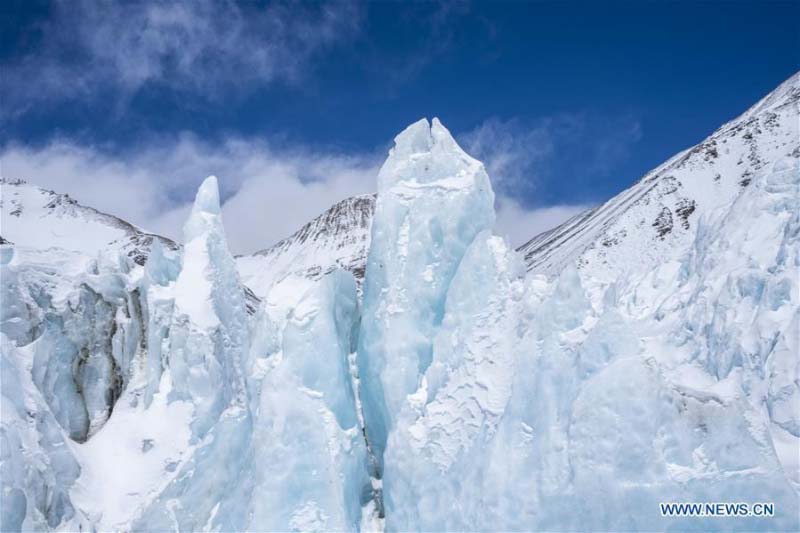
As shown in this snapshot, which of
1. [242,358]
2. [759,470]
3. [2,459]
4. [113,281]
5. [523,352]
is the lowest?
[759,470]

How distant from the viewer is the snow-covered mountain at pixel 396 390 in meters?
11.4

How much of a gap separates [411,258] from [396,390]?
308 centimetres

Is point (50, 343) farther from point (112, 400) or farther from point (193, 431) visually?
point (193, 431)

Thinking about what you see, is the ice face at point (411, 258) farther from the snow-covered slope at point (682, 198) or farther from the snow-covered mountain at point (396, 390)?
the snow-covered slope at point (682, 198)

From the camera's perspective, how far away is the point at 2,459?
1254cm

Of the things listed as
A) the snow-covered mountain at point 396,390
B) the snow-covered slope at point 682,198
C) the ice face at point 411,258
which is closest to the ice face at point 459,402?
the snow-covered mountain at point 396,390

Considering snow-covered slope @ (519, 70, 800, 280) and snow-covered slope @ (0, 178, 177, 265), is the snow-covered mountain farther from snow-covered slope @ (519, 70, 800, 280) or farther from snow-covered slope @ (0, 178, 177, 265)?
snow-covered slope @ (0, 178, 177, 265)

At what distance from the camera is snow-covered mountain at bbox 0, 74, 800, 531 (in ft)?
37.3

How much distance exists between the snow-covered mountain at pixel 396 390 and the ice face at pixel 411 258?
0.05 meters

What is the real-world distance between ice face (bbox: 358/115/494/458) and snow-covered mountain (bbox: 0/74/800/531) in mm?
52

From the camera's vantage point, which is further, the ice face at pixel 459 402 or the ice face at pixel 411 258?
the ice face at pixel 411 258

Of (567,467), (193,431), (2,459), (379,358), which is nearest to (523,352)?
(567,467)

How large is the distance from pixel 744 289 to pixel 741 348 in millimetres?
2496

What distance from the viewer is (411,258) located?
1560 centimetres
